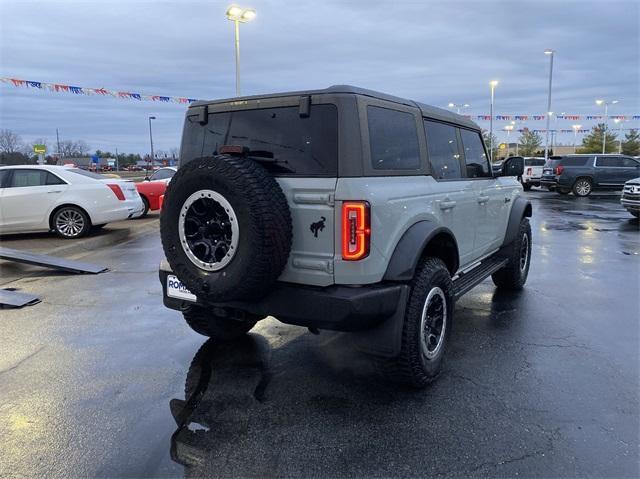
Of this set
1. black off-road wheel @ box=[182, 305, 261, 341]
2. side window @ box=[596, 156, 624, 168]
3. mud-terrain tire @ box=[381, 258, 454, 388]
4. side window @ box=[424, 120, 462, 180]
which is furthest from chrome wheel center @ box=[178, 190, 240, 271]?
side window @ box=[596, 156, 624, 168]

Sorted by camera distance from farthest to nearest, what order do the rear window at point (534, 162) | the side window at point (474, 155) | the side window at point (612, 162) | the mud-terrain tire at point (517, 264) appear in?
the rear window at point (534, 162) → the side window at point (612, 162) → the mud-terrain tire at point (517, 264) → the side window at point (474, 155)

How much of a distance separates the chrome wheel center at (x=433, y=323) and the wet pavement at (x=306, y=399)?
29cm

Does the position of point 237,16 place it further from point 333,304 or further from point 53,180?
point 333,304

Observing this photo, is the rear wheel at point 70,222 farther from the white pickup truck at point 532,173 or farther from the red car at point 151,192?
the white pickup truck at point 532,173

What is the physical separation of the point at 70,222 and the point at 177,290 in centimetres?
746

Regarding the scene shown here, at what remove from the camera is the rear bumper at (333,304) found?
287 centimetres

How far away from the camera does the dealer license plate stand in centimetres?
356

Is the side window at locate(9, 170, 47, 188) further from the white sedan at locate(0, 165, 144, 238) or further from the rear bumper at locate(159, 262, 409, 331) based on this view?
the rear bumper at locate(159, 262, 409, 331)

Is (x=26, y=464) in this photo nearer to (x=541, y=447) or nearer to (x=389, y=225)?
(x=389, y=225)

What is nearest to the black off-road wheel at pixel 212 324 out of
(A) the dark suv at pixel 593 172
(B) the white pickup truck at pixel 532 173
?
(A) the dark suv at pixel 593 172

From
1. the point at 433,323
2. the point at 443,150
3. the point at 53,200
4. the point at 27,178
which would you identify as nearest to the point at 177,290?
the point at 433,323

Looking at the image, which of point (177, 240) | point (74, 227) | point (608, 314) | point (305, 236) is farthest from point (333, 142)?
point (74, 227)

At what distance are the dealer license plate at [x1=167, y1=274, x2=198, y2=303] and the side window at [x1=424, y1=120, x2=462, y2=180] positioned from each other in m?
2.09

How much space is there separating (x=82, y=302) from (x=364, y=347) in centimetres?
389
